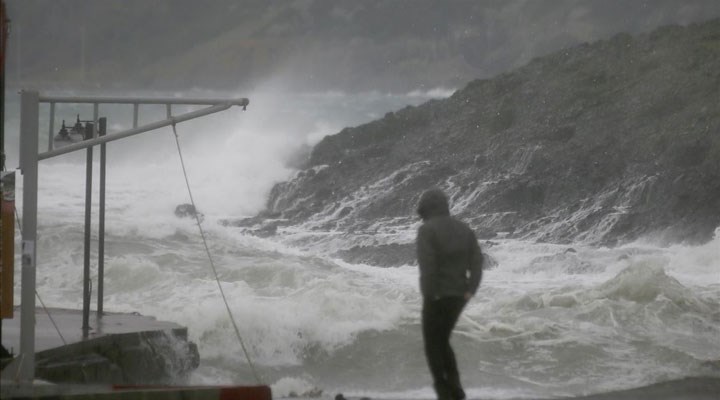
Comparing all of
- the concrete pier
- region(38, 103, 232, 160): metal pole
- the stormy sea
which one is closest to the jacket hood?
region(38, 103, 232, 160): metal pole

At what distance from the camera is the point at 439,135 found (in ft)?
108

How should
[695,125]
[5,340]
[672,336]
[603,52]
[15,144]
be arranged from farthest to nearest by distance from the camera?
[15,144] < [603,52] < [695,125] < [672,336] < [5,340]

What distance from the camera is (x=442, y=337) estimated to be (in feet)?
24.1

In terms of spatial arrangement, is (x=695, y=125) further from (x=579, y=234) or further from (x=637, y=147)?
(x=579, y=234)

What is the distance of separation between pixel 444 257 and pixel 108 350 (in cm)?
403

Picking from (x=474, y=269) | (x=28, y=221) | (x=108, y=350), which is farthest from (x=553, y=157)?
(x=474, y=269)

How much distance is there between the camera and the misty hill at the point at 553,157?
26172 mm

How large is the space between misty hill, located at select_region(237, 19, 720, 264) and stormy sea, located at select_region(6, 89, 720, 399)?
2.67 feet

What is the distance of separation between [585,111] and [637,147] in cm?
303

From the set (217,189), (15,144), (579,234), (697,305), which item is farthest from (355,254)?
(15,144)

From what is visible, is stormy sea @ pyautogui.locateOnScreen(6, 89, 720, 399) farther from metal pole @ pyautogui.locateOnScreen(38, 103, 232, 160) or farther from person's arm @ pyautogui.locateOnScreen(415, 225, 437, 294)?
person's arm @ pyautogui.locateOnScreen(415, 225, 437, 294)

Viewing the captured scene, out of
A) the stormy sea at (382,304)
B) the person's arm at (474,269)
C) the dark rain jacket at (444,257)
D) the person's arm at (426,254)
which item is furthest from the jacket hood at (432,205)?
the stormy sea at (382,304)

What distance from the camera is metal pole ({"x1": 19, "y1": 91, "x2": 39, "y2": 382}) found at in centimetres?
823

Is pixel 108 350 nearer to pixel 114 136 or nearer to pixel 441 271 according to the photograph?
pixel 114 136
